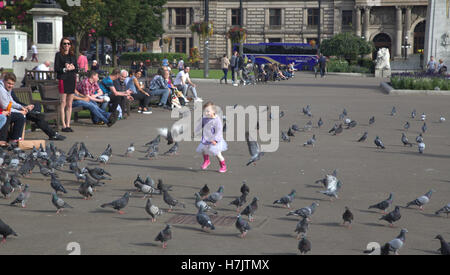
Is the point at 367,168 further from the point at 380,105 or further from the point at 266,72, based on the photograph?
the point at 266,72

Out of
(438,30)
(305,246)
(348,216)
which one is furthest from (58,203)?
(438,30)

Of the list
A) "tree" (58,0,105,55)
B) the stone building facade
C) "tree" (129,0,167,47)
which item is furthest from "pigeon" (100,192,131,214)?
the stone building facade

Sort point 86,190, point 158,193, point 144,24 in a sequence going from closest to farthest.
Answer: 1. point 86,190
2. point 158,193
3. point 144,24

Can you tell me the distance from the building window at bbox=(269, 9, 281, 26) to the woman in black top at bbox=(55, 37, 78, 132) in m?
70.6

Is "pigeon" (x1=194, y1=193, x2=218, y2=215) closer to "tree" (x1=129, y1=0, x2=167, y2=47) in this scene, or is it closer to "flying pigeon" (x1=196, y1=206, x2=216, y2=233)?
"flying pigeon" (x1=196, y1=206, x2=216, y2=233)

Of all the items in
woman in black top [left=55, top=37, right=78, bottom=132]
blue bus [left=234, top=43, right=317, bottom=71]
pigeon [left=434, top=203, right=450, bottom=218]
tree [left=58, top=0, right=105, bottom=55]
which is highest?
tree [left=58, top=0, right=105, bottom=55]

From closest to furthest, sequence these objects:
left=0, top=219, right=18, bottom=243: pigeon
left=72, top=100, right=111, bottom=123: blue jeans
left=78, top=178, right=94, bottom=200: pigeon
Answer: left=0, top=219, right=18, bottom=243: pigeon
left=78, top=178, right=94, bottom=200: pigeon
left=72, top=100, right=111, bottom=123: blue jeans

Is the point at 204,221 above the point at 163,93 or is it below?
below

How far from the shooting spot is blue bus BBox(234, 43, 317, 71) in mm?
69375

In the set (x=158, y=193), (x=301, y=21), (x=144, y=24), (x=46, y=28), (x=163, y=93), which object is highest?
(x=301, y=21)

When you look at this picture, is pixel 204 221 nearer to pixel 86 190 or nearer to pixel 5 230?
pixel 5 230

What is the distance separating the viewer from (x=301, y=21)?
82.5 metres

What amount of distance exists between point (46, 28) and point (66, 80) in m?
12.9
